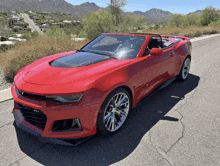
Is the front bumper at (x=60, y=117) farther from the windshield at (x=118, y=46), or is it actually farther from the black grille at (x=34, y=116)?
the windshield at (x=118, y=46)

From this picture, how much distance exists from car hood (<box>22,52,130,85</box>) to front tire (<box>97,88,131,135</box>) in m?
0.41

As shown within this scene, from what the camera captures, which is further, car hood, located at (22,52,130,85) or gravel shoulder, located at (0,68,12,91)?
gravel shoulder, located at (0,68,12,91)

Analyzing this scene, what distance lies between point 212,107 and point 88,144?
274 centimetres

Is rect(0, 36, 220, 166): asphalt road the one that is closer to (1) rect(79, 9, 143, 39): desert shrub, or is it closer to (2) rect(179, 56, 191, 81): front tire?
(2) rect(179, 56, 191, 81): front tire

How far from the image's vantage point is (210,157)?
90.2 inches

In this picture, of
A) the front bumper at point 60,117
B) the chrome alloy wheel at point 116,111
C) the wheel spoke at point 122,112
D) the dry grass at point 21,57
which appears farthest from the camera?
the dry grass at point 21,57

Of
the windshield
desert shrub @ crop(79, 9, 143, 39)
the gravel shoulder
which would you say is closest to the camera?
the windshield

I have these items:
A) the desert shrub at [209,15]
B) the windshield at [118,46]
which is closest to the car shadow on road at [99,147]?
the windshield at [118,46]

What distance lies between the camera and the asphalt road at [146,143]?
7.40 feet

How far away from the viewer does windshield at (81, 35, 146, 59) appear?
3.16m

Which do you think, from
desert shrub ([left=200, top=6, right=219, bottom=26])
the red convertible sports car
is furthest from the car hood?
desert shrub ([left=200, top=6, right=219, bottom=26])

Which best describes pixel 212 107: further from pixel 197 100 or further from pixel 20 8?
pixel 20 8

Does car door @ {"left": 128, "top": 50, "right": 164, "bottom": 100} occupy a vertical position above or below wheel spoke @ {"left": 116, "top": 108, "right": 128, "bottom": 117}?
above

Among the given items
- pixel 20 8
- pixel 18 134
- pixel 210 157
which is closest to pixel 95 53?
pixel 18 134
